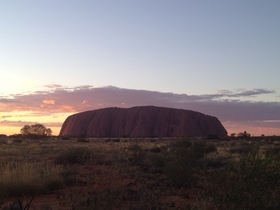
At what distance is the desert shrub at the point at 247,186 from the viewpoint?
599 cm

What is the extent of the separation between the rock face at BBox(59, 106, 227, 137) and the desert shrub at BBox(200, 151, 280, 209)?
10590cm

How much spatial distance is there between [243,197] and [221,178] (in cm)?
63

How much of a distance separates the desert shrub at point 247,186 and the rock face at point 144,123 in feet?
347

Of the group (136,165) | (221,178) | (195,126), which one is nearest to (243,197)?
(221,178)

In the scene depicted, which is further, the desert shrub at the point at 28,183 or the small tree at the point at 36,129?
the small tree at the point at 36,129

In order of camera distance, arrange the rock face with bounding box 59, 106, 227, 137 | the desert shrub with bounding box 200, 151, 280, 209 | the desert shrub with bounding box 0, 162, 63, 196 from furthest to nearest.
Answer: the rock face with bounding box 59, 106, 227, 137, the desert shrub with bounding box 0, 162, 63, 196, the desert shrub with bounding box 200, 151, 280, 209

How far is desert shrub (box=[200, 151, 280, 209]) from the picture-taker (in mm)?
5993

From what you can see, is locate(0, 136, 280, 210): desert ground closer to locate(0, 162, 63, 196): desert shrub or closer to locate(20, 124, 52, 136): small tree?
locate(0, 162, 63, 196): desert shrub

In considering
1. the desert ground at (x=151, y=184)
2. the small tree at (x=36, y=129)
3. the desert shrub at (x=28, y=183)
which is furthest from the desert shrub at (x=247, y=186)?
the small tree at (x=36, y=129)

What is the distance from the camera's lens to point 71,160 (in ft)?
65.8

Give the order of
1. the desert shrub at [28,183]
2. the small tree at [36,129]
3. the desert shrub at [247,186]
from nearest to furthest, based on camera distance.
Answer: the desert shrub at [247,186], the desert shrub at [28,183], the small tree at [36,129]

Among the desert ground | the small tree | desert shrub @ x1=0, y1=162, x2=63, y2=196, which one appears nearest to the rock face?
the small tree

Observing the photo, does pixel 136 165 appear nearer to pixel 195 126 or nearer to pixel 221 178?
pixel 221 178

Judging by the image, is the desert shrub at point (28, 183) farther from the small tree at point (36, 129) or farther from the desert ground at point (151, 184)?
the small tree at point (36, 129)
